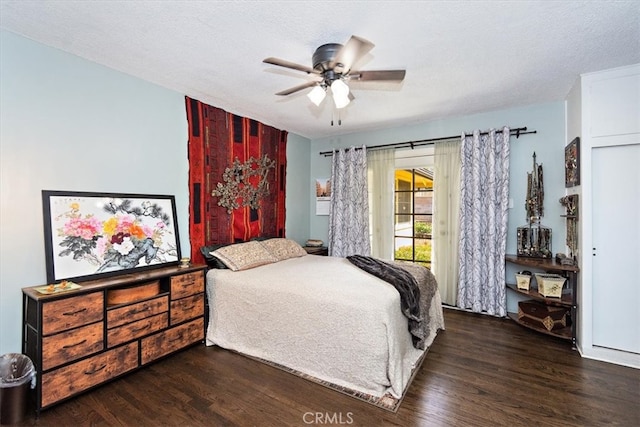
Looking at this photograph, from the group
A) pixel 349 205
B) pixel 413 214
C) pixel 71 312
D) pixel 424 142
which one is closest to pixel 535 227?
pixel 413 214

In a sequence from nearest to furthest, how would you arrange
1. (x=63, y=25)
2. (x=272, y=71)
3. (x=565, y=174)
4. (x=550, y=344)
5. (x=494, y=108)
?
(x=63, y=25)
(x=272, y=71)
(x=550, y=344)
(x=565, y=174)
(x=494, y=108)

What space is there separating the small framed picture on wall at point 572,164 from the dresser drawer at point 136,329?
396 centimetres

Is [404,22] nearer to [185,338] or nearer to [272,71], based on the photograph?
[272,71]

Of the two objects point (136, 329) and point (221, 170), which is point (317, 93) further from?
point (136, 329)

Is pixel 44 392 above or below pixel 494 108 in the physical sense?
below

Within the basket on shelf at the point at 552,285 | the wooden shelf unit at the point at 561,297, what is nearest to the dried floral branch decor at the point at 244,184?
the wooden shelf unit at the point at 561,297

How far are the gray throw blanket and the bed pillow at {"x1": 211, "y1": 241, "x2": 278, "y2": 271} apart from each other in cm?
104

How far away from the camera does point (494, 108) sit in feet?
11.9

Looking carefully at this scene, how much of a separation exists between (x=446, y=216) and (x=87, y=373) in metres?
3.96

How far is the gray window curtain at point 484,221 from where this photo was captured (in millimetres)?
3578

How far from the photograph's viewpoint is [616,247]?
2.59m

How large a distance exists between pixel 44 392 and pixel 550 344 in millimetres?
4099

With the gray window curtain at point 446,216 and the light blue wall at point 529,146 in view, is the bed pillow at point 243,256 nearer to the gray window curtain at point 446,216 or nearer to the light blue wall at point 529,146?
the gray window curtain at point 446,216

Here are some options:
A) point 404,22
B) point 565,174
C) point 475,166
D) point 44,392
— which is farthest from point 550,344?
point 44,392
